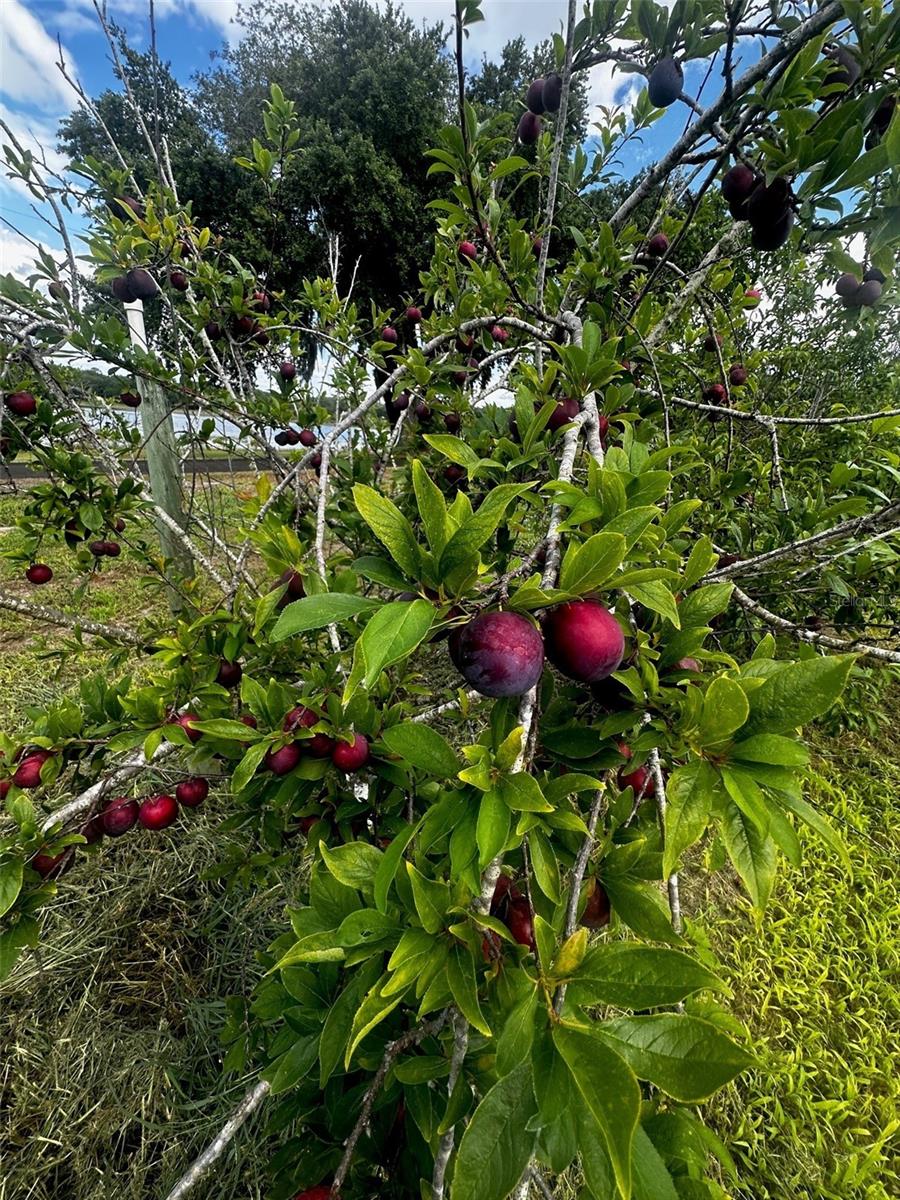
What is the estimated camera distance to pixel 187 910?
1.95 metres

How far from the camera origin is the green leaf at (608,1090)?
12.8 inches

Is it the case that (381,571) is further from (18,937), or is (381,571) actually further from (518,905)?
(18,937)

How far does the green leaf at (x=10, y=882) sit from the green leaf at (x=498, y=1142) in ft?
2.31

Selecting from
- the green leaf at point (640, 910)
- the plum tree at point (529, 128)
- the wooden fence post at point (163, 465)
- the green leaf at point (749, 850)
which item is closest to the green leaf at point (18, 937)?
the green leaf at point (640, 910)

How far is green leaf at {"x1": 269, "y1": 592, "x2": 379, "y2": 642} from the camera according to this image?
470 millimetres

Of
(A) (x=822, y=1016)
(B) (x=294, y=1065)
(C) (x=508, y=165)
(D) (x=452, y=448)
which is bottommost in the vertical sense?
(A) (x=822, y=1016)

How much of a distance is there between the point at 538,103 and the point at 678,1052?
214cm

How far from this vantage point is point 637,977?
42 cm

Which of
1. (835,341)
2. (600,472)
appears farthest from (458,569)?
(835,341)

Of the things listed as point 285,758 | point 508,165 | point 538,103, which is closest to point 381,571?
point 285,758

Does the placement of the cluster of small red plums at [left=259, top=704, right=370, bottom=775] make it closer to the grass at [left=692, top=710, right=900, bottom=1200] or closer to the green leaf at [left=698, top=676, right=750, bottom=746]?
the green leaf at [left=698, top=676, right=750, bottom=746]

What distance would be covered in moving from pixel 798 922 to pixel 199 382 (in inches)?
132

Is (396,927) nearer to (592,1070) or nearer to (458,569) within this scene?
(592,1070)

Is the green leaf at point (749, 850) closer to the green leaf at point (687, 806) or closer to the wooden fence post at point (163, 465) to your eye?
the green leaf at point (687, 806)
